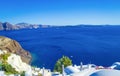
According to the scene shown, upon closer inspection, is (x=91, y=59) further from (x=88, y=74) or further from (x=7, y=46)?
(x=88, y=74)

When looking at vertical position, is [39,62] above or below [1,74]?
below

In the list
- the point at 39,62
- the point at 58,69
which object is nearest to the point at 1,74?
the point at 58,69

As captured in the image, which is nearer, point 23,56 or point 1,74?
point 1,74

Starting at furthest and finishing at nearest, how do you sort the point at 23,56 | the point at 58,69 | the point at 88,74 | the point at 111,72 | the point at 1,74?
1. the point at 23,56
2. the point at 58,69
3. the point at 1,74
4. the point at 88,74
5. the point at 111,72

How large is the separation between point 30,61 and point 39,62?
710 centimetres

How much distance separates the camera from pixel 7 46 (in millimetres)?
141875

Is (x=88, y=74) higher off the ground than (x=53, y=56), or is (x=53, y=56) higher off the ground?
(x=88, y=74)

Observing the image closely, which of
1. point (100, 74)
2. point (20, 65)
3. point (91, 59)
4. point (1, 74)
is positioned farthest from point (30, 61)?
point (100, 74)

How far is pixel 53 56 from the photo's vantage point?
6156 inches

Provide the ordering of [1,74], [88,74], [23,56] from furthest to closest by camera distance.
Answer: [23,56], [1,74], [88,74]

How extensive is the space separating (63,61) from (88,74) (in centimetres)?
4291

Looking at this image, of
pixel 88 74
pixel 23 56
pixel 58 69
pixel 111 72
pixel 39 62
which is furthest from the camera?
pixel 23 56

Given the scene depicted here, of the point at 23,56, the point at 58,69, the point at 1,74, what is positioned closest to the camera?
the point at 1,74

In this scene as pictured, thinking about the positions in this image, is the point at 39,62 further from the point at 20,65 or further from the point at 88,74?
the point at 88,74
